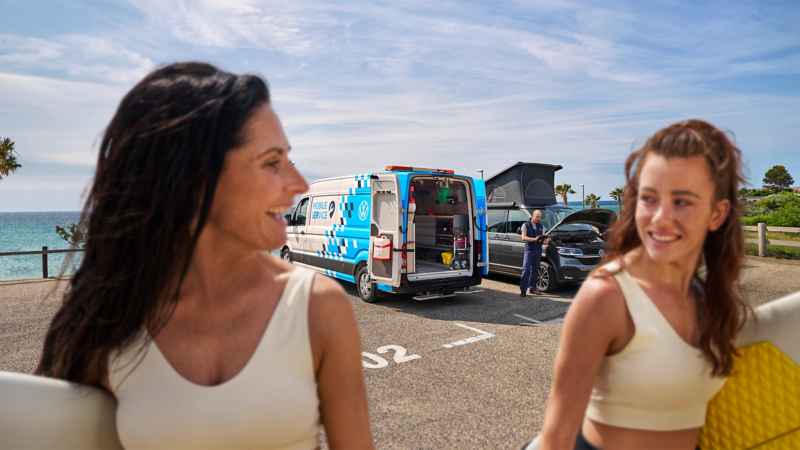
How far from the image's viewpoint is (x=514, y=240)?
1028 centimetres

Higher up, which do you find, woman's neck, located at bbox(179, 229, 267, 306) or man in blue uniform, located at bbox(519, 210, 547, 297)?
woman's neck, located at bbox(179, 229, 267, 306)

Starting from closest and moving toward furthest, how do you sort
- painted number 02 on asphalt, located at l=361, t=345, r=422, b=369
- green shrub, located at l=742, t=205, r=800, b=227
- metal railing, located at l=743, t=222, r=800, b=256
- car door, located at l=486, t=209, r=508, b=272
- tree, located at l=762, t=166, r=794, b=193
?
painted number 02 on asphalt, located at l=361, t=345, r=422, b=369 < car door, located at l=486, t=209, r=508, b=272 < metal railing, located at l=743, t=222, r=800, b=256 < green shrub, located at l=742, t=205, r=800, b=227 < tree, located at l=762, t=166, r=794, b=193

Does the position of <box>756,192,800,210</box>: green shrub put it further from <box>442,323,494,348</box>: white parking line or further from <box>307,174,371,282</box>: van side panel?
<box>307,174,371,282</box>: van side panel

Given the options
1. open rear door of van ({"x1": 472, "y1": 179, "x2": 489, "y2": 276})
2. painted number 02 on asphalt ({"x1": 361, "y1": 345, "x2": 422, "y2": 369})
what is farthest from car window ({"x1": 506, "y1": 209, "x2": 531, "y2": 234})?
painted number 02 on asphalt ({"x1": 361, "y1": 345, "x2": 422, "y2": 369})

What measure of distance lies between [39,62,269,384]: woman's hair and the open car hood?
8020mm

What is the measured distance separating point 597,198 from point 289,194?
67900 mm

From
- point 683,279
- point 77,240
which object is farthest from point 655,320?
point 77,240

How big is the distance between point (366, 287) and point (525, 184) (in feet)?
16.3

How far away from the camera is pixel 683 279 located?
142 cm

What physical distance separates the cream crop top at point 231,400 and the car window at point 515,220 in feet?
31.3

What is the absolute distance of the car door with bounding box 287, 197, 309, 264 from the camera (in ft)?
34.2

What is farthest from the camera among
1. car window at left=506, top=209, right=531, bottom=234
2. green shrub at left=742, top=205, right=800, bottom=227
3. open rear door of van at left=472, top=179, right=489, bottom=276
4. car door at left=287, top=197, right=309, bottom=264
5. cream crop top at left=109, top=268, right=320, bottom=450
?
green shrub at left=742, top=205, right=800, bottom=227

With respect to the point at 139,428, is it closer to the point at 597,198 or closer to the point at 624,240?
the point at 624,240

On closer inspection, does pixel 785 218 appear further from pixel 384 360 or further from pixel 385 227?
pixel 384 360
